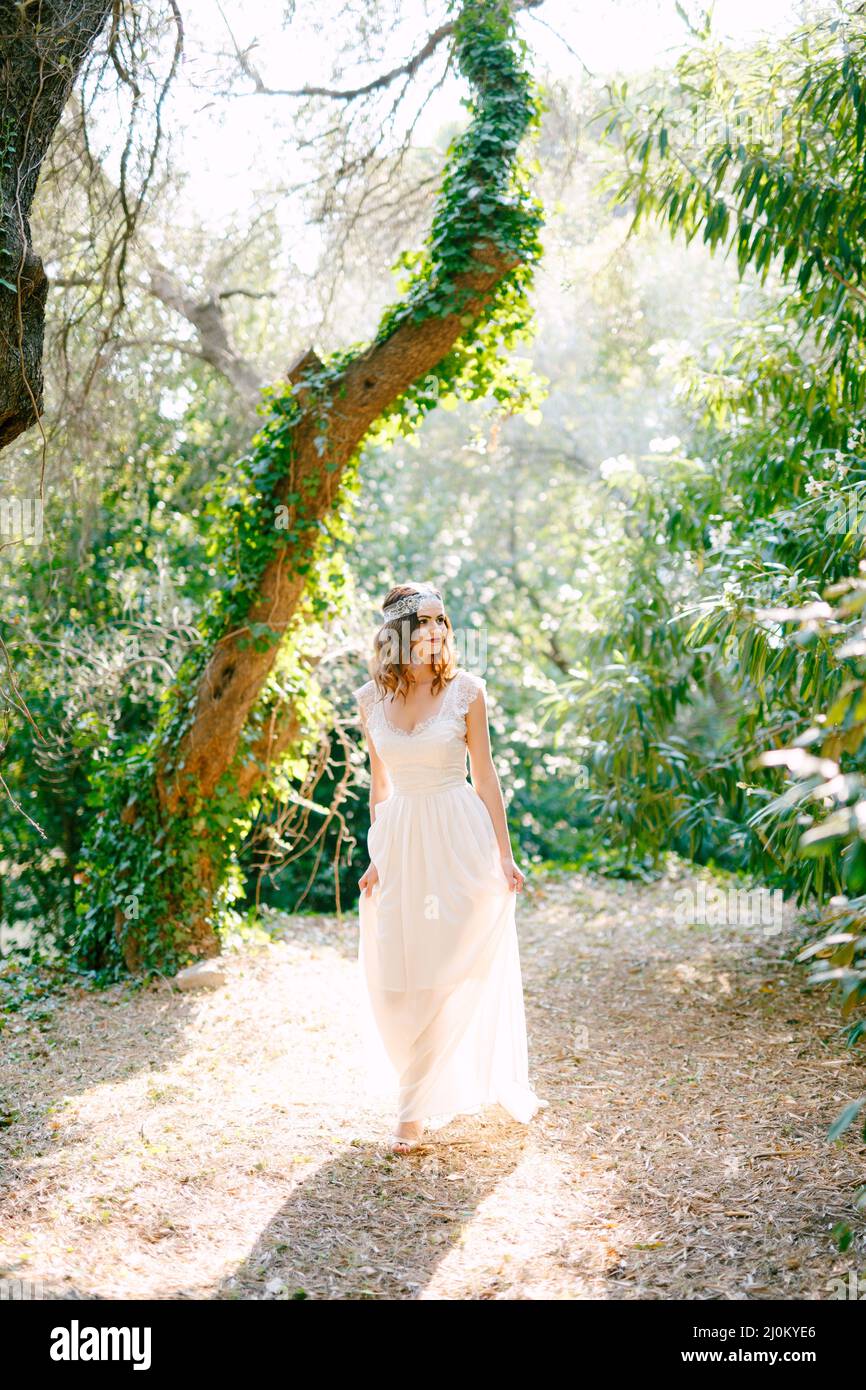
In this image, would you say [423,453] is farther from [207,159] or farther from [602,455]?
[207,159]

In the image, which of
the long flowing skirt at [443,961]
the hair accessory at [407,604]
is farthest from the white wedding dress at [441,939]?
the hair accessory at [407,604]

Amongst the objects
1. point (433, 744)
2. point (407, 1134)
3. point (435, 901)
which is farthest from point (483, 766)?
point (407, 1134)

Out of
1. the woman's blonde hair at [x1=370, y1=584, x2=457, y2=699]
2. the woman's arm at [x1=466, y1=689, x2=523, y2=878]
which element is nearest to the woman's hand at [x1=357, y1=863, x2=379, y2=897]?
the woman's arm at [x1=466, y1=689, x2=523, y2=878]

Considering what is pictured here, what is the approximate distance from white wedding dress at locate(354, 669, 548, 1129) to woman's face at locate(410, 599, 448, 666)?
14cm

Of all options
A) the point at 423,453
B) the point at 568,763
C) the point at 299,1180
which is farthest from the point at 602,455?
the point at 299,1180

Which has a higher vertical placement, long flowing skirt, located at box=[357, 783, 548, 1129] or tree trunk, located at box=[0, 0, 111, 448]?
tree trunk, located at box=[0, 0, 111, 448]

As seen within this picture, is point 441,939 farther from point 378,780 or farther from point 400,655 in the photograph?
point 400,655

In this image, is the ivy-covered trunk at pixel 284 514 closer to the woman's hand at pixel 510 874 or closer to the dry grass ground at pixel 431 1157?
the dry grass ground at pixel 431 1157

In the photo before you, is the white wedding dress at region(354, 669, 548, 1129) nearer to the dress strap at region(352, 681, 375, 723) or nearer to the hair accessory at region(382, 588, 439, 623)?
the dress strap at region(352, 681, 375, 723)

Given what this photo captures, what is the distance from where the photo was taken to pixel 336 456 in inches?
213

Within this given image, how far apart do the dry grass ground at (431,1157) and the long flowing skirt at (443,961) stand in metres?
0.22

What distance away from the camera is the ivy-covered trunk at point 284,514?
5227 mm

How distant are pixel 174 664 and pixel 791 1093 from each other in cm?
453

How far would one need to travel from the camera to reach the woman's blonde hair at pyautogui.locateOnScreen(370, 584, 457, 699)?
3.57 m
